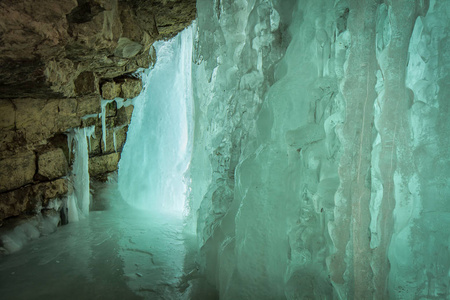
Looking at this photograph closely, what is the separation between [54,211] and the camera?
174 inches

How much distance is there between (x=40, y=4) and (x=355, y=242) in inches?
113

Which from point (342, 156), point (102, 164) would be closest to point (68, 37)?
point (342, 156)

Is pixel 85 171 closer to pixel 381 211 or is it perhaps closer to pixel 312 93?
pixel 312 93

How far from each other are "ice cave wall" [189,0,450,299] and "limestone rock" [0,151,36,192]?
9.69 feet

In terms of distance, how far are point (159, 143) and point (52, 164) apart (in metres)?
2.55

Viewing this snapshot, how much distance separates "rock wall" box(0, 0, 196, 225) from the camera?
2.61m

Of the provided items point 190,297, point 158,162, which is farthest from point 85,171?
point 190,297

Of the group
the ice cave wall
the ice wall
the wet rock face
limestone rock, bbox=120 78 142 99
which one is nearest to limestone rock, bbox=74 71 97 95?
the wet rock face

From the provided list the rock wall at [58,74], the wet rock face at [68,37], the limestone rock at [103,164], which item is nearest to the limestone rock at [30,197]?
the rock wall at [58,74]

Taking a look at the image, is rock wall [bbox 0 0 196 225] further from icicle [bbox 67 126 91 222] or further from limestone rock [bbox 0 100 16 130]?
icicle [bbox 67 126 91 222]

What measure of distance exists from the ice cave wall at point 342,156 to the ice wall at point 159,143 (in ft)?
12.9

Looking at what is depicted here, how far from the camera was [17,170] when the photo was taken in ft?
13.1

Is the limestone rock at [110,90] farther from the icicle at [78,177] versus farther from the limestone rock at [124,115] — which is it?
the icicle at [78,177]

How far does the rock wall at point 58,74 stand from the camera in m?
2.61
